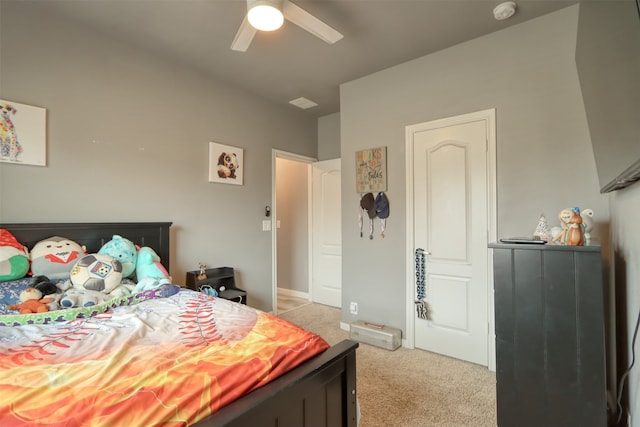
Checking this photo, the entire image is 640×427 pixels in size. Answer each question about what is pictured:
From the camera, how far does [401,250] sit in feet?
9.76

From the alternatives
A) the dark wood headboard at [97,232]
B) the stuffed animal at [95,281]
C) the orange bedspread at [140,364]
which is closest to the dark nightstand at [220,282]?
the dark wood headboard at [97,232]

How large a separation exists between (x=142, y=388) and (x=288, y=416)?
0.47m

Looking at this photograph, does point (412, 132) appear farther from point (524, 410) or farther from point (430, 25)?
point (524, 410)

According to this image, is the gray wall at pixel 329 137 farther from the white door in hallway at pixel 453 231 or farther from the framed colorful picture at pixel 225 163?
the white door in hallway at pixel 453 231

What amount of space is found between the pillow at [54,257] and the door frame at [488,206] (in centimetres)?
258

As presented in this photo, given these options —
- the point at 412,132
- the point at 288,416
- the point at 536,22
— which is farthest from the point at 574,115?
the point at 288,416

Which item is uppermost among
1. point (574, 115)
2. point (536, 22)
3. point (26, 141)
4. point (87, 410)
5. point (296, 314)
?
point (536, 22)

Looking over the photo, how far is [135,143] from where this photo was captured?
2664 mm

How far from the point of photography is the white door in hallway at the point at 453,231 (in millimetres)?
2564

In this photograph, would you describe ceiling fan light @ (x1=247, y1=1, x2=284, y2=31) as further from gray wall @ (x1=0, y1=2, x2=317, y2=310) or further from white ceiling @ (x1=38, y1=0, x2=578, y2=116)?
gray wall @ (x1=0, y1=2, x2=317, y2=310)

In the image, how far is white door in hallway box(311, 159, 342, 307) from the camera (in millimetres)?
4270

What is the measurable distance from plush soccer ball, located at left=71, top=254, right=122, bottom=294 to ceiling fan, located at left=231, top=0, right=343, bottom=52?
1.61 m

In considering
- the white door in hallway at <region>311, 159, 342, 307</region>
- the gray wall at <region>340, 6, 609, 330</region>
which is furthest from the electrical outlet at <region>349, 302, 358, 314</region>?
the white door in hallway at <region>311, 159, 342, 307</region>

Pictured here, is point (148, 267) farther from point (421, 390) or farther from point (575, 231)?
point (575, 231)
